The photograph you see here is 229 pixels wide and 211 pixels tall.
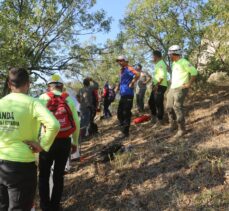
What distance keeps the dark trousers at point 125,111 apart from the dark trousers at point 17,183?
5053mm

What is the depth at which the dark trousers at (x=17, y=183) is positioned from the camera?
363 cm

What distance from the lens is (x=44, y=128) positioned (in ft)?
13.1

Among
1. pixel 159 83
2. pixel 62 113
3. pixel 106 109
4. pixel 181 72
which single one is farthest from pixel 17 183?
pixel 106 109

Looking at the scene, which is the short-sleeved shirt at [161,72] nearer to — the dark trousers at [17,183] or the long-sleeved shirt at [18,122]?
the long-sleeved shirt at [18,122]

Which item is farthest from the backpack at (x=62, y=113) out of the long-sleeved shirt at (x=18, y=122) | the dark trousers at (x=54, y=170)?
the long-sleeved shirt at (x=18, y=122)

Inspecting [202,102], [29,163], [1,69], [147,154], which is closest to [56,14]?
[1,69]

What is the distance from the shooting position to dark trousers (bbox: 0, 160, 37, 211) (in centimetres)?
363

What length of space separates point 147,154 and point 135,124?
3484 mm

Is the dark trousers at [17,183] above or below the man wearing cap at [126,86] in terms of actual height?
below

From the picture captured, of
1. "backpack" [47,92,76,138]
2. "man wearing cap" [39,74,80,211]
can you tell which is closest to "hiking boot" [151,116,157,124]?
"man wearing cap" [39,74,80,211]

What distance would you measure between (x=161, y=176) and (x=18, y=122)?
304 centimetres

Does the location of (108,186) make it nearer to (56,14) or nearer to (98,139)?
(98,139)

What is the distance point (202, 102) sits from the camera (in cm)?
1154

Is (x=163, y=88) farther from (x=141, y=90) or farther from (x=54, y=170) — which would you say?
(x=54, y=170)
